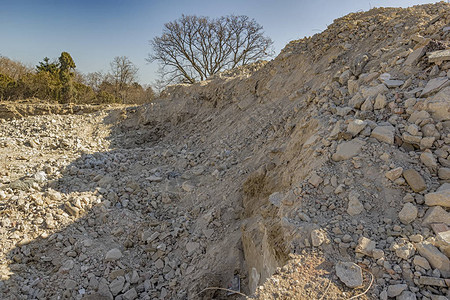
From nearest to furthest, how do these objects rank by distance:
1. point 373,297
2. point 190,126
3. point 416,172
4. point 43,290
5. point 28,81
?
point 373,297, point 416,172, point 43,290, point 190,126, point 28,81

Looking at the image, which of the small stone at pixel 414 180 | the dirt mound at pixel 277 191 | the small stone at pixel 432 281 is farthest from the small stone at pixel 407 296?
the small stone at pixel 414 180

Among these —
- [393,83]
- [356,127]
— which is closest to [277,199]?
[356,127]

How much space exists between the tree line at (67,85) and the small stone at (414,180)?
11.2 m

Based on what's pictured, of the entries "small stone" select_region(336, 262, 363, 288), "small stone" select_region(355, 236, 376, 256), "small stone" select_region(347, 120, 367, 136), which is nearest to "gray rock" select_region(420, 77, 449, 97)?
"small stone" select_region(347, 120, 367, 136)

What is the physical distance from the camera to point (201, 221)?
13.8 feet

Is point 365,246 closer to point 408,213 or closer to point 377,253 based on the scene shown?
point 377,253

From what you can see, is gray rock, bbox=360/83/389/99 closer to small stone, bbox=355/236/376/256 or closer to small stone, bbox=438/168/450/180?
small stone, bbox=438/168/450/180

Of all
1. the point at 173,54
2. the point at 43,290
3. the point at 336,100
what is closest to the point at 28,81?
the point at 173,54

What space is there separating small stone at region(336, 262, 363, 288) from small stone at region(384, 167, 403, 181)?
100cm

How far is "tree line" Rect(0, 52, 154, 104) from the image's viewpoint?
36.0ft

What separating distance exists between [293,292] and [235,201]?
7.68 feet

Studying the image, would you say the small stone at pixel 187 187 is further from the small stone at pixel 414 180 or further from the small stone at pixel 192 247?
the small stone at pixel 414 180

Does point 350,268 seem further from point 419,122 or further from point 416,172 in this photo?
point 419,122

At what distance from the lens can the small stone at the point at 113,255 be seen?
3790 millimetres
